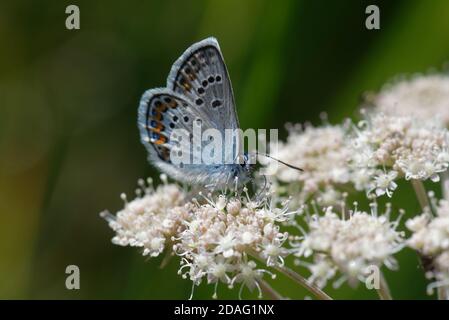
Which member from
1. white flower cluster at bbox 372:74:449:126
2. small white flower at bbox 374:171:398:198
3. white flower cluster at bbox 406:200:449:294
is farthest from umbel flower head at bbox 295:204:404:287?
white flower cluster at bbox 372:74:449:126

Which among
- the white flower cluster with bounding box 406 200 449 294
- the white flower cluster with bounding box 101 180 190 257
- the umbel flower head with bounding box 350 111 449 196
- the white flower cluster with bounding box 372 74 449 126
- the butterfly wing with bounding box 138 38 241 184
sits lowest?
the white flower cluster with bounding box 406 200 449 294

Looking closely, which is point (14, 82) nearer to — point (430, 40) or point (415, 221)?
point (430, 40)

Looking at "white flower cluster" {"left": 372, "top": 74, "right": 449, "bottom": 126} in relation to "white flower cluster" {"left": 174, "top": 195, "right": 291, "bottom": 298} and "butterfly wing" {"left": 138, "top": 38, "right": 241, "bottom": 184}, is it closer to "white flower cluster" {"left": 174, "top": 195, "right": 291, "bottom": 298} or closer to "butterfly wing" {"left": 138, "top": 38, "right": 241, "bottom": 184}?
"butterfly wing" {"left": 138, "top": 38, "right": 241, "bottom": 184}

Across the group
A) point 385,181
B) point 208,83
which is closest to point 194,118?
point 208,83

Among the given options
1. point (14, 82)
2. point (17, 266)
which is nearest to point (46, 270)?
point (17, 266)

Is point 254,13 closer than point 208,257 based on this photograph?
No

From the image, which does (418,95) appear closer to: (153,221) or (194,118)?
(194,118)
